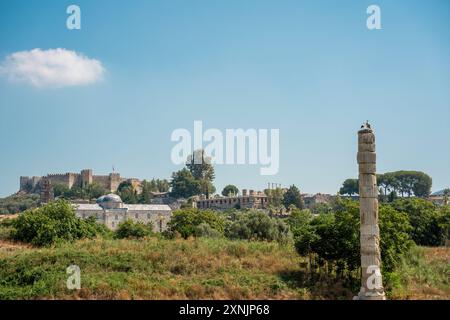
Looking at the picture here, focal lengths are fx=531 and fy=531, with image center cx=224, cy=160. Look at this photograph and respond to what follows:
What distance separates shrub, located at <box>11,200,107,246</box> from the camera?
76.0 feet

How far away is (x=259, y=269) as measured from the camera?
18.2 metres

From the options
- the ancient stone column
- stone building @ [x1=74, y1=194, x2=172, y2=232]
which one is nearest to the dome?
stone building @ [x1=74, y1=194, x2=172, y2=232]

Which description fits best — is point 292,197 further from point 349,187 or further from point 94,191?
point 94,191

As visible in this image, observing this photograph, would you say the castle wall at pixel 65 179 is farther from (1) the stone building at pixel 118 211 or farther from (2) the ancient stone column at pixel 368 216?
(2) the ancient stone column at pixel 368 216

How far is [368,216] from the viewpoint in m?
14.9

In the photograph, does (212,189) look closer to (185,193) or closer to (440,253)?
(185,193)

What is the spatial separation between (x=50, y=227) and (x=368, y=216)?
1451cm

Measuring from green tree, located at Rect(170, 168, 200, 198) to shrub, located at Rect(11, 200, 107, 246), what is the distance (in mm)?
71198

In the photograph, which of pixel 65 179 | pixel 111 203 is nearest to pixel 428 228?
pixel 111 203

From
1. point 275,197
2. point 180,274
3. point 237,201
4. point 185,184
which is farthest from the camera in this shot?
point 185,184

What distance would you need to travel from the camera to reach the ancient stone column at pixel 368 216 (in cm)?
1460

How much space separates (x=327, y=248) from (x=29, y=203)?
3595 inches

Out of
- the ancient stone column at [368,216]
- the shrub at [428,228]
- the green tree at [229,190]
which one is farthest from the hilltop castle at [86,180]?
the ancient stone column at [368,216]

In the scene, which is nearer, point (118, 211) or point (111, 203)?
point (118, 211)
